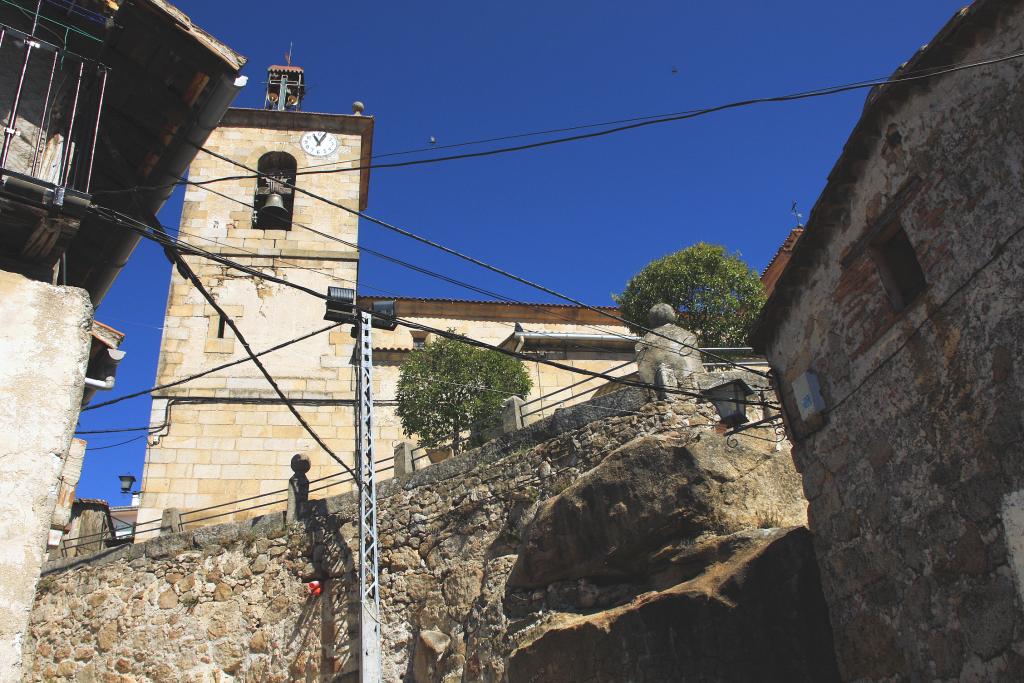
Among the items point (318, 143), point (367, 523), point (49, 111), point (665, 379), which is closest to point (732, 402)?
point (665, 379)

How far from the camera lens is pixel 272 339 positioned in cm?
1812

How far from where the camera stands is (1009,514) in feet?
18.1

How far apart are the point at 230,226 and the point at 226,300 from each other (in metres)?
2.19

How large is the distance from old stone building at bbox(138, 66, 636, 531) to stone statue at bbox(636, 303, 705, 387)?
249 centimetres

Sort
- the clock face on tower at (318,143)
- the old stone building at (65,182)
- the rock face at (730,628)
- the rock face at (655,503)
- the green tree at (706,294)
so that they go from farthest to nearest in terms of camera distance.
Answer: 1. the clock face on tower at (318,143)
2. the green tree at (706,294)
3. the rock face at (655,503)
4. the rock face at (730,628)
5. the old stone building at (65,182)

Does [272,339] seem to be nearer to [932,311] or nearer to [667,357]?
[667,357]

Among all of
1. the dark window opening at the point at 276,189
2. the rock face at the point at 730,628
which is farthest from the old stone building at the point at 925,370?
the dark window opening at the point at 276,189

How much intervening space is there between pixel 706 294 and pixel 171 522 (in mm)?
11393

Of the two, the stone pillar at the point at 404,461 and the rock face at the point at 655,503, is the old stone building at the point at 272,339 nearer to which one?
the stone pillar at the point at 404,461

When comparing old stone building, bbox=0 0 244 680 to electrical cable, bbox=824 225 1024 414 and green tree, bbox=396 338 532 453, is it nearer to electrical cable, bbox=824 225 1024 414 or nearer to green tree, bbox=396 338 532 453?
electrical cable, bbox=824 225 1024 414

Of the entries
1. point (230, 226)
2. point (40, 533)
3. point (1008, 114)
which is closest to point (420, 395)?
point (230, 226)

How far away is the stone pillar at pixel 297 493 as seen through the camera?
13.5m

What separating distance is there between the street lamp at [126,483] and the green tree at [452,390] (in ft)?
22.3

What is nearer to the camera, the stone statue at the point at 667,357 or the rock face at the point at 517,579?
the rock face at the point at 517,579
